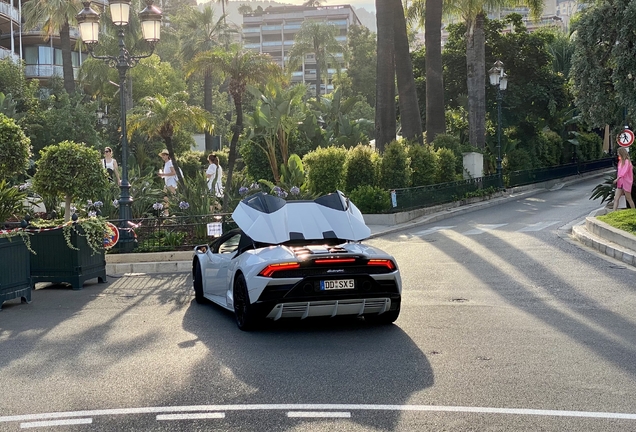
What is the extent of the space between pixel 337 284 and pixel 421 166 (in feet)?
70.9

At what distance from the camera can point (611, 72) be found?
27.7 metres

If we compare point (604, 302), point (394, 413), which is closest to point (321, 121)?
point (604, 302)

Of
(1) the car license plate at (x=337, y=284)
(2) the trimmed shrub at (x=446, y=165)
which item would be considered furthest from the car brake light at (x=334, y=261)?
(2) the trimmed shrub at (x=446, y=165)

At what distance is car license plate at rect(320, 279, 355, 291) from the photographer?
29.5 ft

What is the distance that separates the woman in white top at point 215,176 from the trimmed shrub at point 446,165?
11609mm

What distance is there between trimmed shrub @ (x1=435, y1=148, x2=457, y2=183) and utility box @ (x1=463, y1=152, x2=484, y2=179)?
303 centimetres

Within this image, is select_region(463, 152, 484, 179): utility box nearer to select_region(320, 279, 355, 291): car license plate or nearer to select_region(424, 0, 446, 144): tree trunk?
select_region(424, 0, 446, 144): tree trunk

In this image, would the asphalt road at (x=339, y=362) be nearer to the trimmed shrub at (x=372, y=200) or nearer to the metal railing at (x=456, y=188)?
the trimmed shrub at (x=372, y=200)

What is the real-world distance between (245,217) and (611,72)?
20.9 m

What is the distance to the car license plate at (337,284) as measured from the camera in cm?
898

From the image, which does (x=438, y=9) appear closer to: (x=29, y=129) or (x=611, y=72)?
(x=611, y=72)

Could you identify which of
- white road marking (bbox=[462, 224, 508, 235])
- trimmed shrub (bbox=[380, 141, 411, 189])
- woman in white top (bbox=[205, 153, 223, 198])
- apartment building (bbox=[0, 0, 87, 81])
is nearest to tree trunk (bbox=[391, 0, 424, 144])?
trimmed shrub (bbox=[380, 141, 411, 189])

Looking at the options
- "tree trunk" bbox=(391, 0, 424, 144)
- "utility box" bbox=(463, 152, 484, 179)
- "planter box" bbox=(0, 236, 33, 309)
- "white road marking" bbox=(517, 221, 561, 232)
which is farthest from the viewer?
"utility box" bbox=(463, 152, 484, 179)

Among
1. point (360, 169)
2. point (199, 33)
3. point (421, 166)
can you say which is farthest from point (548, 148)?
point (199, 33)
